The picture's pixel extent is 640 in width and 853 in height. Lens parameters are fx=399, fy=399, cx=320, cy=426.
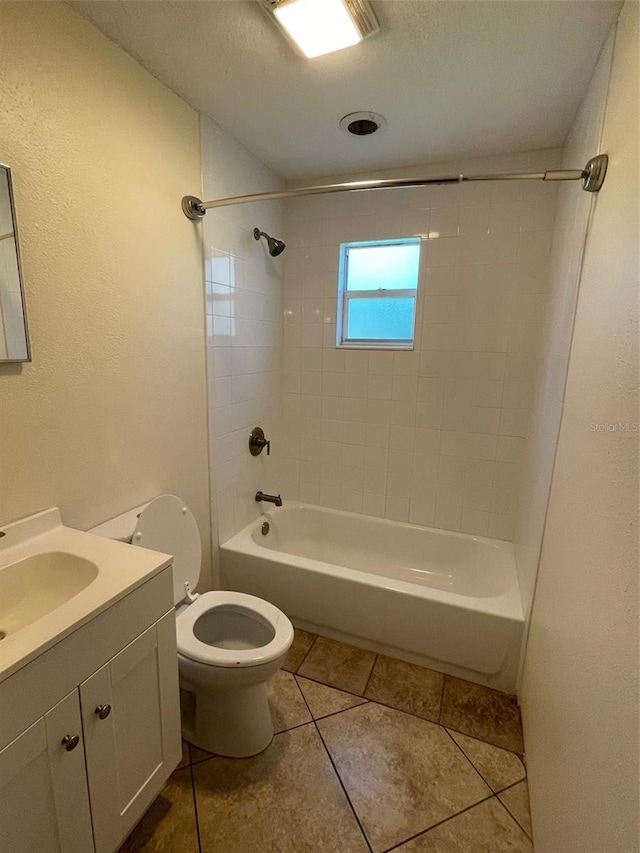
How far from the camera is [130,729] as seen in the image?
1029mm

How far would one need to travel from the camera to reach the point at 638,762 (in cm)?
62

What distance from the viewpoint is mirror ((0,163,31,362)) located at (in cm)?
103

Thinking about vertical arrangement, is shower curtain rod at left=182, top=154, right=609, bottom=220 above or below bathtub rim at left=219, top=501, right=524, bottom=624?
above

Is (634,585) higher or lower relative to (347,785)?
higher

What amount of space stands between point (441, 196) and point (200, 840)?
2771 millimetres

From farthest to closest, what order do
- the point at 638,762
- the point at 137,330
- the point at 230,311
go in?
the point at 230,311
the point at 137,330
the point at 638,762

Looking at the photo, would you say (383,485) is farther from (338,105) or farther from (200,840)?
(338,105)

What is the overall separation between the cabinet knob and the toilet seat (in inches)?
19.1

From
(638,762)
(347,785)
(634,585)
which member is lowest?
(347,785)

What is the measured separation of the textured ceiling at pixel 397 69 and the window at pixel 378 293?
510mm

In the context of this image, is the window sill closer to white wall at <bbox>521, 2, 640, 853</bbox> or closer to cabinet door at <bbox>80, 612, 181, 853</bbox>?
white wall at <bbox>521, 2, 640, 853</bbox>

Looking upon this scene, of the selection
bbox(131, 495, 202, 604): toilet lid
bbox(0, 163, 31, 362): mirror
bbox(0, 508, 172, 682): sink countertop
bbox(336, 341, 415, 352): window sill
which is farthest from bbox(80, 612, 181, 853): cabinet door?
bbox(336, 341, 415, 352): window sill

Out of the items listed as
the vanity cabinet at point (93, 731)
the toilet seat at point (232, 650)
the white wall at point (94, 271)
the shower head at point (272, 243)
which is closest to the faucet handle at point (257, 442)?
the white wall at point (94, 271)

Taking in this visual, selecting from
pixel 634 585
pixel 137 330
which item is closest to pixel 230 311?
pixel 137 330
